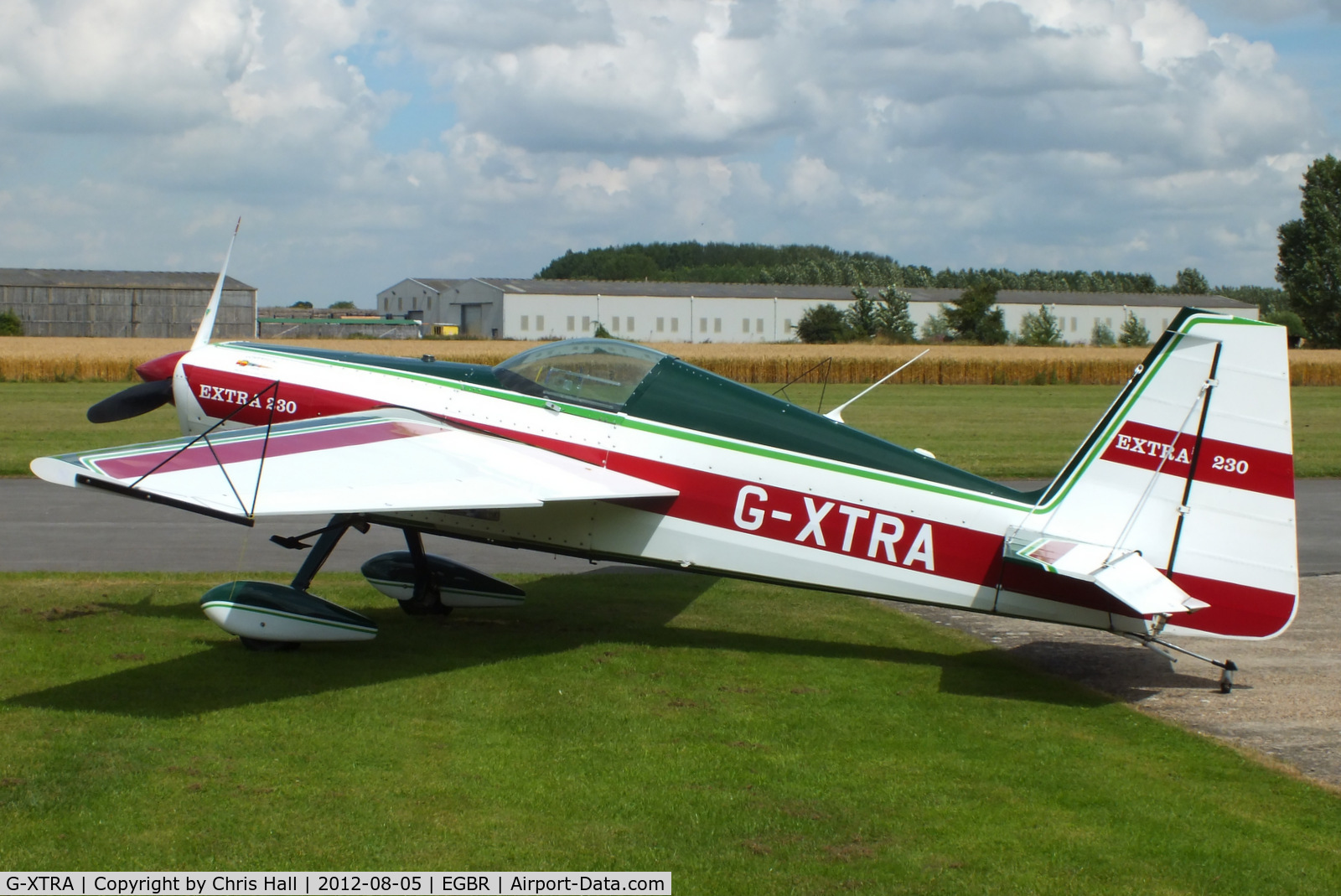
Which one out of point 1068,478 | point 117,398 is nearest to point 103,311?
point 117,398

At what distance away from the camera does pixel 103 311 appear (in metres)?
82.9

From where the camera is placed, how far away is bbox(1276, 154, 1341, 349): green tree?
82562 mm

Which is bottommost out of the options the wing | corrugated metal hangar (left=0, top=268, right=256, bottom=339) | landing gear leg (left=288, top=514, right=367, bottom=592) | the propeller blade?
landing gear leg (left=288, top=514, right=367, bottom=592)

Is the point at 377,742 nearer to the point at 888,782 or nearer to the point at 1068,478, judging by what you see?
the point at 888,782

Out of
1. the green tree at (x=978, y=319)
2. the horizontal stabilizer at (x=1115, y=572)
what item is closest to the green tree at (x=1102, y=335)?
the green tree at (x=978, y=319)

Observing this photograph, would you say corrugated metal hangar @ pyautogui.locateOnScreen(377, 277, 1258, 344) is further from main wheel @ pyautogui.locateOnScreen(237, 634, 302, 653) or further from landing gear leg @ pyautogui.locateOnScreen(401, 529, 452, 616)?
main wheel @ pyautogui.locateOnScreen(237, 634, 302, 653)

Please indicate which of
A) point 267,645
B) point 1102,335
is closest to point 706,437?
point 267,645

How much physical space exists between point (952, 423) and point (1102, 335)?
64.9m

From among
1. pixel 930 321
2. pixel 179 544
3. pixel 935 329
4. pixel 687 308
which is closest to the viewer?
pixel 179 544

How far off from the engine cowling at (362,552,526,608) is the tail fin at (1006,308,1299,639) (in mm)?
4939

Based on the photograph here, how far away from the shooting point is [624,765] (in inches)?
251

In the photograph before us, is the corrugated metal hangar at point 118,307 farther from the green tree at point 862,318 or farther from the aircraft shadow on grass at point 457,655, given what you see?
the aircraft shadow on grass at point 457,655

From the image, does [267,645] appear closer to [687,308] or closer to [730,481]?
[730,481]

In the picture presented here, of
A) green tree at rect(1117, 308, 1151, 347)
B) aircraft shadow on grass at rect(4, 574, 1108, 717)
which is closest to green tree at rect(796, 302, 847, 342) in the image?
green tree at rect(1117, 308, 1151, 347)
